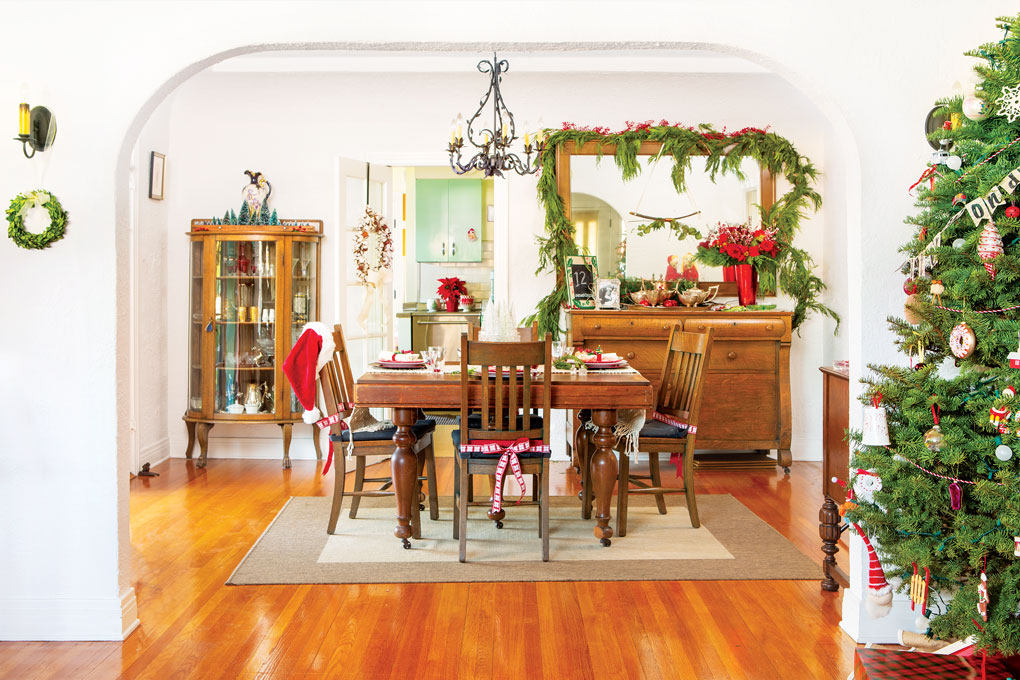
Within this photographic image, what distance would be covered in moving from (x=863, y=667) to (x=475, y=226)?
6465 mm

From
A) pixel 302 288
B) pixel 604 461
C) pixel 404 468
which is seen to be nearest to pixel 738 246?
pixel 604 461

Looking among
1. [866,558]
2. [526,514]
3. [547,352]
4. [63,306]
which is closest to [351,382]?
[526,514]

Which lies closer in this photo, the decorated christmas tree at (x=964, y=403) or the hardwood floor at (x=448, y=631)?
the decorated christmas tree at (x=964, y=403)

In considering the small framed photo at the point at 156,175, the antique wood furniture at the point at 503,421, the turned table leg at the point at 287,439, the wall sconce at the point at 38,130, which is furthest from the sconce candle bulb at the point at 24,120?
the turned table leg at the point at 287,439

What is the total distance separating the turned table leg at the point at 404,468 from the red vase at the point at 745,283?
2867 mm

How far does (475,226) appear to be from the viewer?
8.31 m

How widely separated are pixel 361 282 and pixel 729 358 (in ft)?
8.46

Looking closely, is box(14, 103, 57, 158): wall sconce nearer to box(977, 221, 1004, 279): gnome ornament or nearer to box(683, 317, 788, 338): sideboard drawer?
box(977, 221, 1004, 279): gnome ornament

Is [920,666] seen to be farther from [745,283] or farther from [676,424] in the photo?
[745,283]

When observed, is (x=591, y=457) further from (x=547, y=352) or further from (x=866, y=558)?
(x=866, y=558)

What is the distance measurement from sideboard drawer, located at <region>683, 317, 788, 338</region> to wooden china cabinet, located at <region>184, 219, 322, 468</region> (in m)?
2.74

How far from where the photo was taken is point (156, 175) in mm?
5586

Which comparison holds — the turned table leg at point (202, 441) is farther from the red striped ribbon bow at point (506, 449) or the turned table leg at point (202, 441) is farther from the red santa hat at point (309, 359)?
the red striped ribbon bow at point (506, 449)

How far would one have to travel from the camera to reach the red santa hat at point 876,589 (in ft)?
8.30
